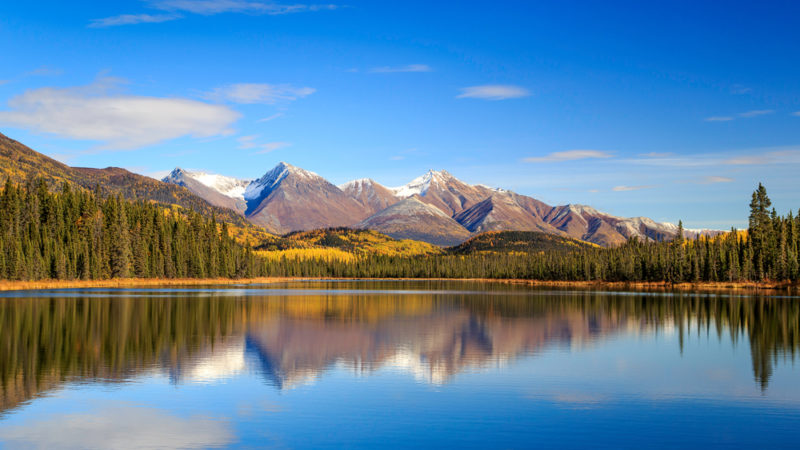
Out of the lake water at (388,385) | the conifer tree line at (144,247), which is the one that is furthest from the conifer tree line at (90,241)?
the lake water at (388,385)

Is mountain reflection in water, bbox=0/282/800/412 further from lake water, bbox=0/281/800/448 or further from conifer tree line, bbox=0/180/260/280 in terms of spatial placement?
conifer tree line, bbox=0/180/260/280

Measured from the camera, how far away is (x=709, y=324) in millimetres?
61688

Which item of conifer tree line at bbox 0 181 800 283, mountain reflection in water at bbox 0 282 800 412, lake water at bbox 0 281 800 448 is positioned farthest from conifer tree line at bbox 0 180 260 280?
lake water at bbox 0 281 800 448

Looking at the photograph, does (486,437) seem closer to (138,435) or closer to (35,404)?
(138,435)

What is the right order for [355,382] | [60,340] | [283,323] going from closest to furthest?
[355,382], [60,340], [283,323]

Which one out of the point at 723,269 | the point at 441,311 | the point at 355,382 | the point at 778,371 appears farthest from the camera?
the point at 723,269

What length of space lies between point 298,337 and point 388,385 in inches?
774

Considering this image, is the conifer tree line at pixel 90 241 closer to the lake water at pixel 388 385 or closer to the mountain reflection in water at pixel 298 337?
the mountain reflection in water at pixel 298 337

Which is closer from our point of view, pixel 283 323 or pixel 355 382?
pixel 355 382

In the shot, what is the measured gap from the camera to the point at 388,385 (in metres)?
29.4

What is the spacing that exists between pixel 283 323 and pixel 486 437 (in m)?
40.5

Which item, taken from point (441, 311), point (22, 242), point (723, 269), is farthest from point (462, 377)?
point (723, 269)

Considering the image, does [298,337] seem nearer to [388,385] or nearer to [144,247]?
[388,385]

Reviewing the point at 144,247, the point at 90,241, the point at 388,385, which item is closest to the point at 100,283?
the point at 90,241
